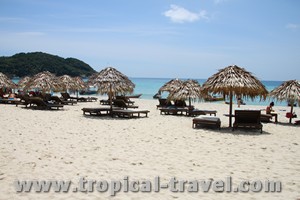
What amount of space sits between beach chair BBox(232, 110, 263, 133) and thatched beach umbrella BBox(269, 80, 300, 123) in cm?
345

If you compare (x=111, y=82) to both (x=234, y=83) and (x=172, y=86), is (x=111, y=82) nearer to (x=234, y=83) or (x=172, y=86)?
(x=172, y=86)

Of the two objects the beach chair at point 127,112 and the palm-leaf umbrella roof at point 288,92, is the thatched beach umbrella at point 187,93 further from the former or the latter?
the palm-leaf umbrella roof at point 288,92

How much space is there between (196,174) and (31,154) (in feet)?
13.0

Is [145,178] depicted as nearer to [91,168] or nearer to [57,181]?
[91,168]

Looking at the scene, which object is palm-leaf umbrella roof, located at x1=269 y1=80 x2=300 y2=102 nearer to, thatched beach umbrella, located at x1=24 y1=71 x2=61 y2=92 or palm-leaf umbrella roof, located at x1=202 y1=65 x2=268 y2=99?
palm-leaf umbrella roof, located at x1=202 y1=65 x2=268 y2=99

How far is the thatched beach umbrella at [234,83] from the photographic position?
10648mm

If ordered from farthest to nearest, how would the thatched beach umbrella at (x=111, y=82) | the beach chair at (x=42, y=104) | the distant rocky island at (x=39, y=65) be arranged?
the distant rocky island at (x=39, y=65)
the beach chair at (x=42, y=104)
the thatched beach umbrella at (x=111, y=82)

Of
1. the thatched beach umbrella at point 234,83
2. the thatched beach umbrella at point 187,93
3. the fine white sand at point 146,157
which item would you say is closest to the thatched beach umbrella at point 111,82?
the thatched beach umbrella at point 187,93

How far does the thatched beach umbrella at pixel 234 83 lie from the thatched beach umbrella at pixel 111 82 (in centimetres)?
519

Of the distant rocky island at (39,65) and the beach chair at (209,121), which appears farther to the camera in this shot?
the distant rocky island at (39,65)

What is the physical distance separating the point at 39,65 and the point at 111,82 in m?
102

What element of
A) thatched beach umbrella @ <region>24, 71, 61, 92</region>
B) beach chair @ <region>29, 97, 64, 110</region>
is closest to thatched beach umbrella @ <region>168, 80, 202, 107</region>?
beach chair @ <region>29, 97, 64, 110</region>

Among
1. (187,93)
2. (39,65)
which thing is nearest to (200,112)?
(187,93)

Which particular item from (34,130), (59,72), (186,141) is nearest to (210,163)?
(186,141)
